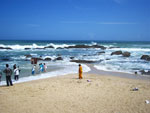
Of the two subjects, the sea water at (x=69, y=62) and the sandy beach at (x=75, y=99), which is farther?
the sea water at (x=69, y=62)

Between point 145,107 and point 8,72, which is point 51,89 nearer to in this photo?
point 8,72

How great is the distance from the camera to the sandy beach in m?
6.38

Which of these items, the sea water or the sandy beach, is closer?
the sandy beach

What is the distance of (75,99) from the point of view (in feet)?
24.6

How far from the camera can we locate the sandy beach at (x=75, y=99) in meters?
6.38

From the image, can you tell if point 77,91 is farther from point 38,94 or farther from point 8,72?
point 8,72

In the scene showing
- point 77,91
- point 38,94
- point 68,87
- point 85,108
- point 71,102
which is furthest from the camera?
point 68,87

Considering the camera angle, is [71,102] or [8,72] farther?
[8,72]

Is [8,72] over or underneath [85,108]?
over

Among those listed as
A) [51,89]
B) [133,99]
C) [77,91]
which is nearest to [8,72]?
[51,89]

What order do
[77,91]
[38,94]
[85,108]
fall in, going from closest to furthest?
[85,108] < [38,94] < [77,91]

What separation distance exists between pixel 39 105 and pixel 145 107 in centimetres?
411

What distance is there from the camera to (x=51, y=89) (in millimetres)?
9094

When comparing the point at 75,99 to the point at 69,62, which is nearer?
the point at 75,99
